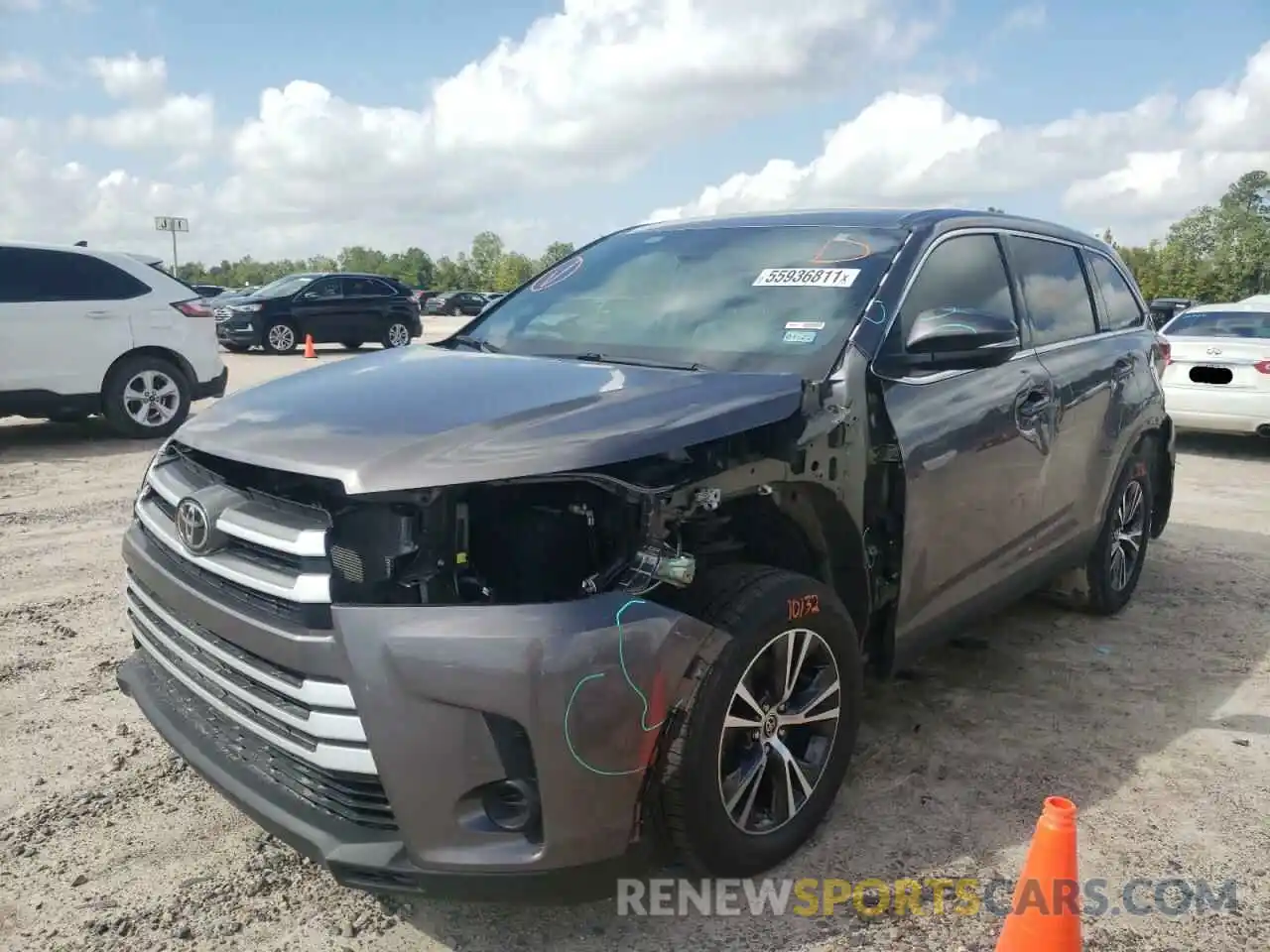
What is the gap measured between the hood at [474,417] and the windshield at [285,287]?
708 inches

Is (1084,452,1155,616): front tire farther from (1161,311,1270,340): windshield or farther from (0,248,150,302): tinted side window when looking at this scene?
(0,248,150,302): tinted side window

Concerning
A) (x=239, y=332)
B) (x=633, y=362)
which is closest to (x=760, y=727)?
(x=633, y=362)

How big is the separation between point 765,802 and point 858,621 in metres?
0.66

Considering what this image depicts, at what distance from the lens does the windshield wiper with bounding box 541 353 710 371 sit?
10.3ft

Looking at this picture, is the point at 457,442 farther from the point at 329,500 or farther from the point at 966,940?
the point at 966,940

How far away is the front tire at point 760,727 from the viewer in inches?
94.3

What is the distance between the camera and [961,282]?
12.1ft

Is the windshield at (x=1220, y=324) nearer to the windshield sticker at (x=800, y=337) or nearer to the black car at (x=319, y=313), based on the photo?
the windshield sticker at (x=800, y=337)

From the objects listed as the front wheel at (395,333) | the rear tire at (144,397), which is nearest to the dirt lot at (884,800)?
the rear tire at (144,397)

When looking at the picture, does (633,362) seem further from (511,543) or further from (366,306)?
(366,306)

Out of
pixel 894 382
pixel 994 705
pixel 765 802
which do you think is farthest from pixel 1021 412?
pixel 765 802

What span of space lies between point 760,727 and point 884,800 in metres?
0.78

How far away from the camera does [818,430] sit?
2881mm

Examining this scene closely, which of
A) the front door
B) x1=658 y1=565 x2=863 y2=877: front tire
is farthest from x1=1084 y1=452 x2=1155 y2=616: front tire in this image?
x1=658 y1=565 x2=863 y2=877: front tire
